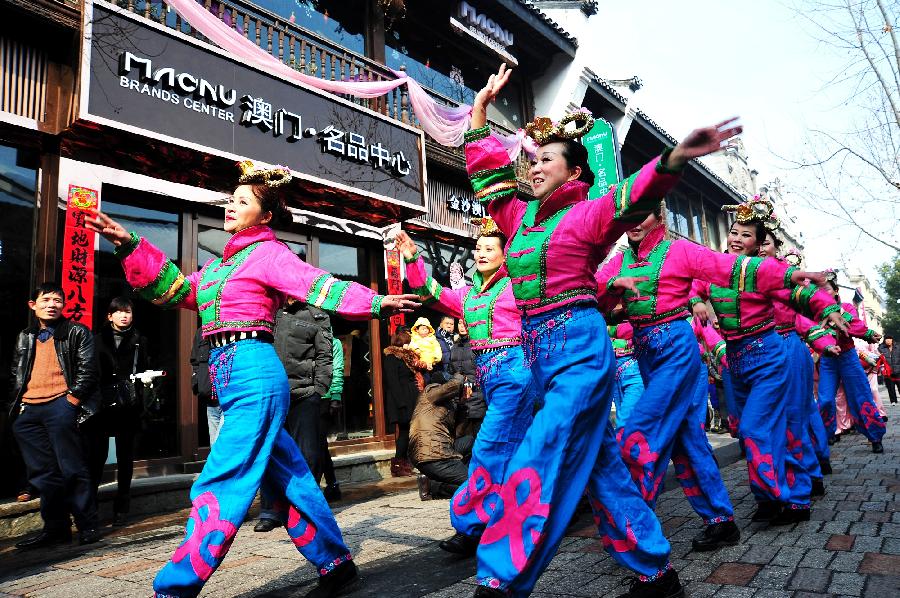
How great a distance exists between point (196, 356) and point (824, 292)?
5.21 m

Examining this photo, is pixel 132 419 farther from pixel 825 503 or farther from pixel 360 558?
pixel 825 503

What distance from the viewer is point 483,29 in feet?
42.4

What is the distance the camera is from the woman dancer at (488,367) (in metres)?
3.54

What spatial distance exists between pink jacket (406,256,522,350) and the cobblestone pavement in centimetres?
131

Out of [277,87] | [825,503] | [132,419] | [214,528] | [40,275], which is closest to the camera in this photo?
[214,528]

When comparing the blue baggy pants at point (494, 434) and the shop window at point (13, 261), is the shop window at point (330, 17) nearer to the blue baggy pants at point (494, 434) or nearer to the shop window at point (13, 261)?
the shop window at point (13, 261)

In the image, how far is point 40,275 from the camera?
6.07 meters

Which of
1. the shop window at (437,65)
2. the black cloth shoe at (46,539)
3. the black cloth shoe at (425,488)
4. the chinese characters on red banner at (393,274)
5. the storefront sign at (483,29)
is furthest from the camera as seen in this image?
the storefront sign at (483,29)

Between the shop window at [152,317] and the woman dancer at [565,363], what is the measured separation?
5.54 meters

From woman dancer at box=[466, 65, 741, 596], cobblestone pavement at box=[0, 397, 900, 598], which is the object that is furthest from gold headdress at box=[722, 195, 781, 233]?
woman dancer at box=[466, 65, 741, 596]

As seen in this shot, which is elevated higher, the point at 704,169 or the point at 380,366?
the point at 704,169

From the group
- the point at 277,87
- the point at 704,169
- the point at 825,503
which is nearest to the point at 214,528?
the point at 825,503

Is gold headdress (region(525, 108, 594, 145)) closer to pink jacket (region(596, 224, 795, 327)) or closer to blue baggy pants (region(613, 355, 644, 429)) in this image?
pink jacket (region(596, 224, 795, 327))

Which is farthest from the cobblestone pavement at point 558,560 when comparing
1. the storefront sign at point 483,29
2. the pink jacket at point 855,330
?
the storefront sign at point 483,29
